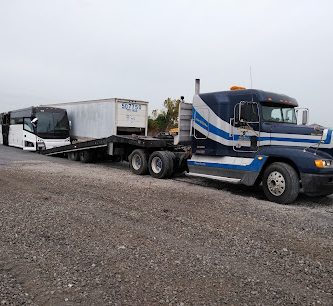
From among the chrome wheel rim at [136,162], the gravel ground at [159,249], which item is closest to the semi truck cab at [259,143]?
the gravel ground at [159,249]

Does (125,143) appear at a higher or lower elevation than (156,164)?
higher

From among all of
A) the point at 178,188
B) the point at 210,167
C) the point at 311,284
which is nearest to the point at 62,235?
the point at 311,284

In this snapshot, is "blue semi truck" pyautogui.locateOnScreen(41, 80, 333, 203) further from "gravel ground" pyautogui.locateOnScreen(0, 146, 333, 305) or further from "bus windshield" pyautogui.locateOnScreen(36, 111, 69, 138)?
"bus windshield" pyautogui.locateOnScreen(36, 111, 69, 138)

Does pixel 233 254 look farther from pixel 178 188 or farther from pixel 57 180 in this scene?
pixel 57 180

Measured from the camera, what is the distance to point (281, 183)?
8.76 meters

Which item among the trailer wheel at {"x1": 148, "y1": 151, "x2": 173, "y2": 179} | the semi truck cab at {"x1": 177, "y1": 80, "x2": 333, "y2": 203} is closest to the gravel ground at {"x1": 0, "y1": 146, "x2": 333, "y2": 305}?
the semi truck cab at {"x1": 177, "y1": 80, "x2": 333, "y2": 203}

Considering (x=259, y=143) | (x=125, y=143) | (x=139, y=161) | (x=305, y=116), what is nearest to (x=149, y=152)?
(x=139, y=161)

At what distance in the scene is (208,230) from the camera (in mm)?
6062

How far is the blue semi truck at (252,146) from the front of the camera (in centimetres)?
860

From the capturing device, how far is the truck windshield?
31.8 feet

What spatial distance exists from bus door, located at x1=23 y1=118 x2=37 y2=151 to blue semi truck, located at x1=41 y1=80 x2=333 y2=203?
35.6 ft

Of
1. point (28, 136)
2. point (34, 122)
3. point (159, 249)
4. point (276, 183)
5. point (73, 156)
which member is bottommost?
point (159, 249)

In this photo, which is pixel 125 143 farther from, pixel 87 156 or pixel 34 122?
pixel 34 122

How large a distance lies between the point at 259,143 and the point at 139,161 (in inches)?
199
